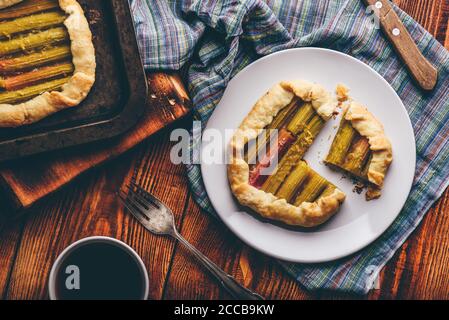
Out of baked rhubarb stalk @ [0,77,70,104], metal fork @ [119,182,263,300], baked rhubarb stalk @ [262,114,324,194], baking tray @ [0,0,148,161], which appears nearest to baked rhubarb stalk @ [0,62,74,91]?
baked rhubarb stalk @ [0,77,70,104]

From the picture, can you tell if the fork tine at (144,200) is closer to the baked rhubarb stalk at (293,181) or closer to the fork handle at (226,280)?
the fork handle at (226,280)

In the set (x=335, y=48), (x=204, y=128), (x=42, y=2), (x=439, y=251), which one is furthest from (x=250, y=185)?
(x=42, y=2)

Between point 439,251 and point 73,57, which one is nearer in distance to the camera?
point 73,57

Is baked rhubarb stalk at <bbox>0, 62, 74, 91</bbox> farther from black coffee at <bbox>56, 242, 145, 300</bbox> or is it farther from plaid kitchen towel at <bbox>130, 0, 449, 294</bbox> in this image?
black coffee at <bbox>56, 242, 145, 300</bbox>

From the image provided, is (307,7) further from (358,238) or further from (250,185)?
(358,238)

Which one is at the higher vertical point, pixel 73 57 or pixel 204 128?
pixel 73 57
